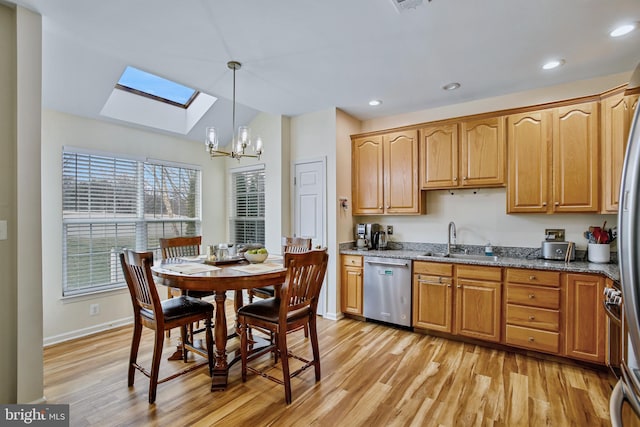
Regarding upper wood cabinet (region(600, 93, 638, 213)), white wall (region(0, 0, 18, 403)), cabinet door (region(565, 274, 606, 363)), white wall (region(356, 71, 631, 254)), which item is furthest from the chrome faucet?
white wall (region(0, 0, 18, 403))

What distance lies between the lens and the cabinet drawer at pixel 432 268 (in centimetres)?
322

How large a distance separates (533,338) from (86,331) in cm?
448

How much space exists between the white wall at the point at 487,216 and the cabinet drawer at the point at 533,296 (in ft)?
2.19

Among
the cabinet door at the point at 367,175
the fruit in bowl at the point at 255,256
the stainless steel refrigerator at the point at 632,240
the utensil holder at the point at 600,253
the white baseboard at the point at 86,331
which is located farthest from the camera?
the cabinet door at the point at 367,175

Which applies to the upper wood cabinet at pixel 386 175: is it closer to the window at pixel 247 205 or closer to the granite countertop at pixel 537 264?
the granite countertop at pixel 537 264

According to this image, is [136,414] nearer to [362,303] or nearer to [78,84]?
[362,303]

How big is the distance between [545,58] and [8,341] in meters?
4.50

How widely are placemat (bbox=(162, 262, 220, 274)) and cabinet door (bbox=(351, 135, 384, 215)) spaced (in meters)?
2.21

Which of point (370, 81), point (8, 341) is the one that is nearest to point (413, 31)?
point (370, 81)

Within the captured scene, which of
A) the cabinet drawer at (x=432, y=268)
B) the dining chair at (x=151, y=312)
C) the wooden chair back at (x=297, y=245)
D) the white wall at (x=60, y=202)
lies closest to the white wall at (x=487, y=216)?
the cabinet drawer at (x=432, y=268)

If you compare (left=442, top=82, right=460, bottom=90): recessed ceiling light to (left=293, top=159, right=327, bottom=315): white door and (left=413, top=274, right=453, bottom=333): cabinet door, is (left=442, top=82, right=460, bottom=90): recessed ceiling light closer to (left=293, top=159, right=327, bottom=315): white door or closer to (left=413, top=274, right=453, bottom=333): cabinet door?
(left=293, top=159, right=327, bottom=315): white door

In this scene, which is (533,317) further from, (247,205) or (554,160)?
(247,205)

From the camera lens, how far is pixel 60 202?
322 centimetres

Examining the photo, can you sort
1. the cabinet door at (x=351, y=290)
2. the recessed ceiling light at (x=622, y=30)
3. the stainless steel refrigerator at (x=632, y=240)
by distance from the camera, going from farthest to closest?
the cabinet door at (x=351, y=290) < the recessed ceiling light at (x=622, y=30) < the stainless steel refrigerator at (x=632, y=240)
